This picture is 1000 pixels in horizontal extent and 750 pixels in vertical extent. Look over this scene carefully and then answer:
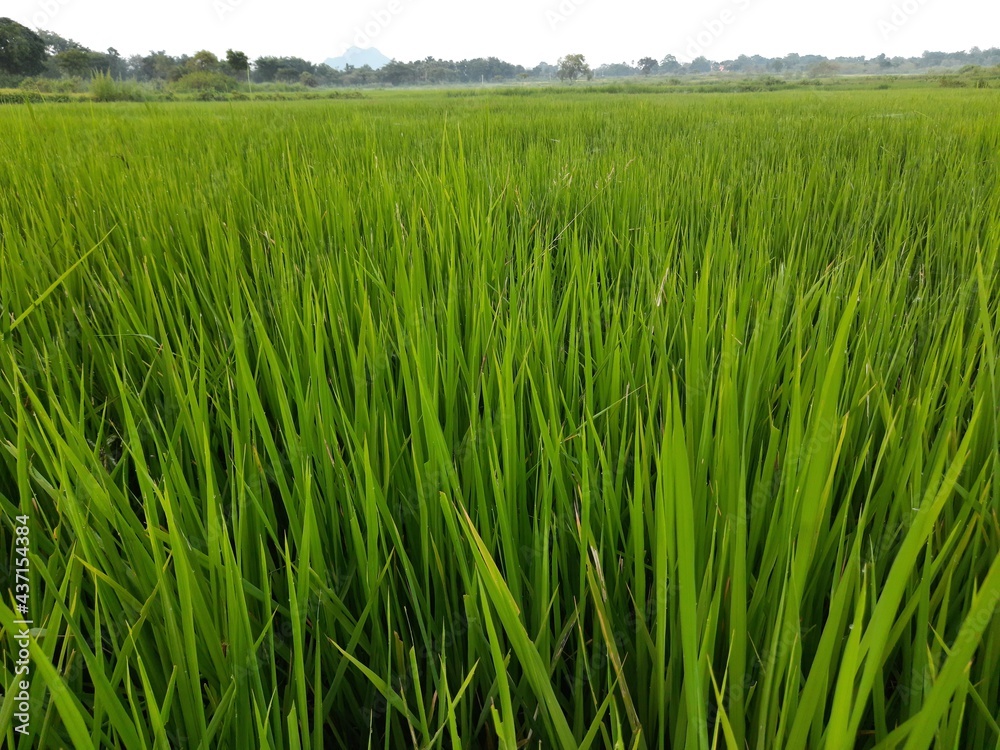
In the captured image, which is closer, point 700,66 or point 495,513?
point 495,513

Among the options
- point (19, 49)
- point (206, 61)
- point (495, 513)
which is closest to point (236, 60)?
point (206, 61)

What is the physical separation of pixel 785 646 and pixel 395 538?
27 cm

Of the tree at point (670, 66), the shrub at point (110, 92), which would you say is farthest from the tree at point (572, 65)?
the shrub at point (110, 92)

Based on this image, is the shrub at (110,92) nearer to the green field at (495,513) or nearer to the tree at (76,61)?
the green field at (495,513)

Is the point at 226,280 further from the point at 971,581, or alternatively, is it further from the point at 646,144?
the point at 646,144

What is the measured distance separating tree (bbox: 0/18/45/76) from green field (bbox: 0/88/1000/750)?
35704 mm

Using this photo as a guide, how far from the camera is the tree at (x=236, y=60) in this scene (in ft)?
99.1

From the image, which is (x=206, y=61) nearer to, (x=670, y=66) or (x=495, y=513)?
(x=495, y=513)

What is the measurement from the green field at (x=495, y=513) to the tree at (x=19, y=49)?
1406 inches

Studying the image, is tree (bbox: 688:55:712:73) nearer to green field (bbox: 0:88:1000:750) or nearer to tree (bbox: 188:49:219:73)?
tree (bbox: 188:49:219:73)

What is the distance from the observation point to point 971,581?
0.41m

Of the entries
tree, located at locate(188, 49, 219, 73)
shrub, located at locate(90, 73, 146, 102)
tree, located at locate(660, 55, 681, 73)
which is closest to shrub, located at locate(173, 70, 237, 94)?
tree, located at locate(188, 49, 219, 73)

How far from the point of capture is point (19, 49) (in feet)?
84.7

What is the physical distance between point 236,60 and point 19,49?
374 inches
